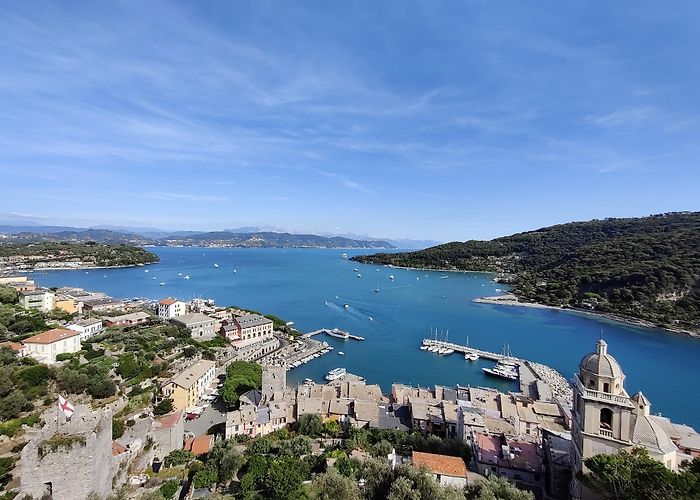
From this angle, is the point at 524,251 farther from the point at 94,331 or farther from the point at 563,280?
the point at 94,331

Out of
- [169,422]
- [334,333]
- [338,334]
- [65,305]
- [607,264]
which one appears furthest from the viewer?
[607,264]

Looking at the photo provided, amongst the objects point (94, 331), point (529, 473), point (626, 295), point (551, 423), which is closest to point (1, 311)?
point (94, 331)

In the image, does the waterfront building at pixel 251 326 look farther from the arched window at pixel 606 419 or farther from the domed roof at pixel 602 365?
the arched window at pixel 606 419

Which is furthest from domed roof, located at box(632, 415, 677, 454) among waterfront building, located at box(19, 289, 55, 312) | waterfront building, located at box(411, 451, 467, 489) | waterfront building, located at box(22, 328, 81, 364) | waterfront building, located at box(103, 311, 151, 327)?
waterfront building, located at box(19, 289, 55, 312)

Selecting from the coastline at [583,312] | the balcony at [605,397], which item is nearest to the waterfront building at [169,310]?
the balcony at [605,397]

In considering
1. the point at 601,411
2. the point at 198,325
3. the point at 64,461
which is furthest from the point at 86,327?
the point at 601,411

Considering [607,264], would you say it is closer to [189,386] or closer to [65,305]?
[189,386]

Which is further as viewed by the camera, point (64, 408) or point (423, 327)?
point (423, 327)
